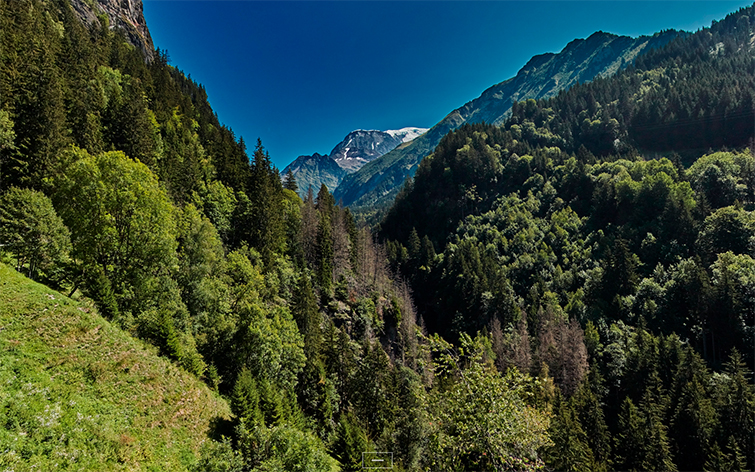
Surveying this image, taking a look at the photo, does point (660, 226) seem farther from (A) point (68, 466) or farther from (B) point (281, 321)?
(A) point (68, 466)

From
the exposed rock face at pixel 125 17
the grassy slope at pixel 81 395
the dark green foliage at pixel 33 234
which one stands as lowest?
the grassy slope at pixel 81 395

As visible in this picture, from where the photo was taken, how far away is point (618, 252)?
295 feet

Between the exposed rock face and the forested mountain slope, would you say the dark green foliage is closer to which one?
the forested mountain slope

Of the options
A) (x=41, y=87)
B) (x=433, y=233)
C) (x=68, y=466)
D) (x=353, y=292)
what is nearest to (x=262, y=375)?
(x=68, y=466)

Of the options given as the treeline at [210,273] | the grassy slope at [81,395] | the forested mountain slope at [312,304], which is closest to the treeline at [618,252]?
the forested mountain slope at [312,304]

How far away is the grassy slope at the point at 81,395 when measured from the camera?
12.1 m

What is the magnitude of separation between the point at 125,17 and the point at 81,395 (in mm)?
124683

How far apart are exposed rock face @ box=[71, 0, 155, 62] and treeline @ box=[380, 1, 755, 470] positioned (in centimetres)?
10720

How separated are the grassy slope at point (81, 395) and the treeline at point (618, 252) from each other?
1562 centimetres

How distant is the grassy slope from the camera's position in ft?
39.8

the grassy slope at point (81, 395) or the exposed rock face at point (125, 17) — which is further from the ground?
the exposed rock face at point (125, 17)

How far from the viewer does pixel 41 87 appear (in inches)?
1264

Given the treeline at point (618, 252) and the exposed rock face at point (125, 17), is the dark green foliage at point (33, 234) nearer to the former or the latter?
the treeline at point (618, 252)

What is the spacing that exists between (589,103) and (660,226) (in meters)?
97.3
